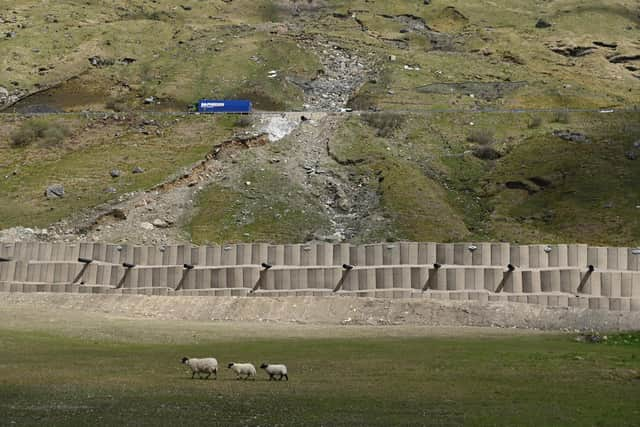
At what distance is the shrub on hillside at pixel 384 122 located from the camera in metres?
102

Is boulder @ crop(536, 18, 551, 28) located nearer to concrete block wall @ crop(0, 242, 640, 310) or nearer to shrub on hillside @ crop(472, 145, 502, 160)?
shrub on hillside @ crop(472, 145, 502, 160)

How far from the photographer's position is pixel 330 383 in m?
33.0

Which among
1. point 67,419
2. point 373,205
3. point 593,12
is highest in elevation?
point 593,12

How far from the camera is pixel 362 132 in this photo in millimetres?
101688

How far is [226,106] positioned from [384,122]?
1533cm

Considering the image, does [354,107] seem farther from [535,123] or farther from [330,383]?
[330,383]

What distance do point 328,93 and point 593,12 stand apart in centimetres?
5910

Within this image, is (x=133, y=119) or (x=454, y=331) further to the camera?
(x=133, y=119)

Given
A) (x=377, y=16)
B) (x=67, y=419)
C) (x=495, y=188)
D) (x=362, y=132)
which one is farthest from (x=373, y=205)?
(x=377, y=16)

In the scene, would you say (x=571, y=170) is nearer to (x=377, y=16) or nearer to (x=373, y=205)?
(x=373, y=205)

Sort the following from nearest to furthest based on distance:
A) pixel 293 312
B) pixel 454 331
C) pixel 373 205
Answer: pixel 454 331
pixel 293 312
pixel 373 205

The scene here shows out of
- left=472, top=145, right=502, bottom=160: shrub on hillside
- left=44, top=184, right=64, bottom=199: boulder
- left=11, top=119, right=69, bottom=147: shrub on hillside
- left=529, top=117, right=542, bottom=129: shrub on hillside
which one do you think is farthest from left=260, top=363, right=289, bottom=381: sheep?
left=529, top=117, right=542, bottom=129: shrub on hillside

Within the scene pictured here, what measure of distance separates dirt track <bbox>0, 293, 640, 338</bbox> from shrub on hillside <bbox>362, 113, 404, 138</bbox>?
147 ft

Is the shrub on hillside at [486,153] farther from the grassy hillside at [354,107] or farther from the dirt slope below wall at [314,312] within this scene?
the dirt slope below wall at [314,312]
